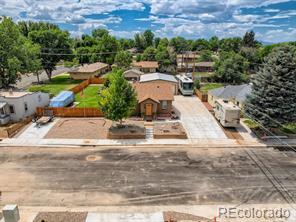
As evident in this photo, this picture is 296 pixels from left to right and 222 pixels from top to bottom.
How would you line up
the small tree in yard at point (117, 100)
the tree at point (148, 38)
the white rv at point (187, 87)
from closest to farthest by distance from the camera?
the small tree in yard at point (117, 100) < the white rv at point (187, 87) < the tree at point (148, 38)

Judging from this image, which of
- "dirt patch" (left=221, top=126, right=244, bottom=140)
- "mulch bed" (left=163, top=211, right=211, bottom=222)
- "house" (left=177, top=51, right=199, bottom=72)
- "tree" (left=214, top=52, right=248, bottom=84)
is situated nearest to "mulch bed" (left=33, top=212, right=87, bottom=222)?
"mulch bed" (left=163, top=211, right=211, bottom=222)

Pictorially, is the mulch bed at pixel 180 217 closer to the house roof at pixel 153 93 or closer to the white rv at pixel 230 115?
the white rv at pixel 230 115

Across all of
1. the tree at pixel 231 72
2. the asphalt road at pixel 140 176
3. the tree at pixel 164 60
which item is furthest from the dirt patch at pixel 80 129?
the tree at pixel 164 60

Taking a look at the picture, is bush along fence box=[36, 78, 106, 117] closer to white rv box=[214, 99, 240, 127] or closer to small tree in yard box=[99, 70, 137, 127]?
small tree in yard box=[99, 70, 137, 127]

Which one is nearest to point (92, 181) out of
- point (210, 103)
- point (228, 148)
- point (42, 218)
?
point (42, 218)

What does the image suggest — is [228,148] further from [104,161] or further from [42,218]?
[42,218]
